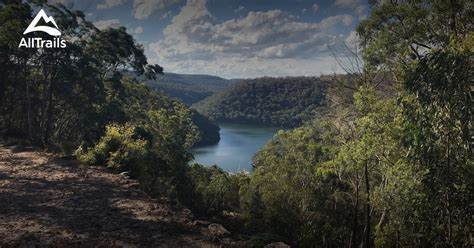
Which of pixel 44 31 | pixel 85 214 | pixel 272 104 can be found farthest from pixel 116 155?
pixel 272 104

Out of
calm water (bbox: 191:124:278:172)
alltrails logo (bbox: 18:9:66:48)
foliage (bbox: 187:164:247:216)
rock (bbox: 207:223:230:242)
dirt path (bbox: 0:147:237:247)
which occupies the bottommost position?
calm water (bbox: 191:124:278:172)

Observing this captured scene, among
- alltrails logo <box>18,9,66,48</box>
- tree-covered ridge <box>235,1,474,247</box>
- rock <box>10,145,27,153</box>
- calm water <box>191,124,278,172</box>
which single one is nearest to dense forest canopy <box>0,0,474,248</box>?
tree-covered ridge <box>235,1,474,247</box>

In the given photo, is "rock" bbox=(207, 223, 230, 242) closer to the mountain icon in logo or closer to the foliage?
the foliage

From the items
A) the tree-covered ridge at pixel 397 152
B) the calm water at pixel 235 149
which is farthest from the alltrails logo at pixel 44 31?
the calm water at pixel 235 149

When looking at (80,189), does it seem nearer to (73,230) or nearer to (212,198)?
(73,230)

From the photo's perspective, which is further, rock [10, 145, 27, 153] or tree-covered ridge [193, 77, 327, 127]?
tree-covered ridge [193, 77, 327, 127]

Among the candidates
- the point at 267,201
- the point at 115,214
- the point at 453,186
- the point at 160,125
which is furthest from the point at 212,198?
the point at 453,186

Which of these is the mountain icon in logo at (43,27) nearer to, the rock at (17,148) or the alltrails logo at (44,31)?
the alltrails logo at (44,31)
